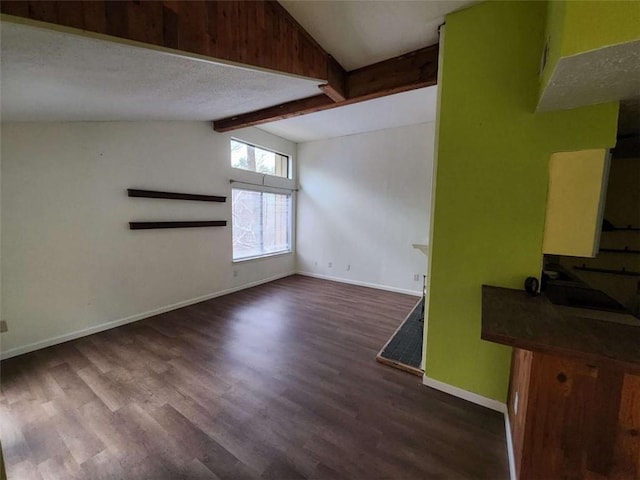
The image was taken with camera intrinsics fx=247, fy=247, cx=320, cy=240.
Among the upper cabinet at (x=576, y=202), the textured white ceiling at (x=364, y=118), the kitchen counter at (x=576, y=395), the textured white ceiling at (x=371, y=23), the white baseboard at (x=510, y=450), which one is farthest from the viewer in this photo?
the textured white ceiling at (x=364, y=118)

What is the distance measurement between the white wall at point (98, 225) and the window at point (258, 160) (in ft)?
0.94

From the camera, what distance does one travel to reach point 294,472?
131 cm

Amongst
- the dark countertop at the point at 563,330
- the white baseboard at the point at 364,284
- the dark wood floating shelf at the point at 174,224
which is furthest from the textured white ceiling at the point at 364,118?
the white baseboard at the point at 364,284

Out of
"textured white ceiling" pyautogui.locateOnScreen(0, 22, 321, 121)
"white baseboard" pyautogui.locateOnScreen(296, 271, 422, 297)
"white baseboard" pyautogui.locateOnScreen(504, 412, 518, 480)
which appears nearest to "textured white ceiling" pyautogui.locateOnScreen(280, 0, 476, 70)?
"textured white ceiling" pyautogui.locateOnScreen(0, 22, 321, 121)

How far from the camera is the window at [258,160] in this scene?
4.25 metres

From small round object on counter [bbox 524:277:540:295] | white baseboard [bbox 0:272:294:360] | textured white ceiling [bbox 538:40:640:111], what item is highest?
textured white ceiling [bbox 538:40:640:111]

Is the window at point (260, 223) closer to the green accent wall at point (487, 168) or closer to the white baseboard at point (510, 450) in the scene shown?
the green accent wall at point (487, 168)

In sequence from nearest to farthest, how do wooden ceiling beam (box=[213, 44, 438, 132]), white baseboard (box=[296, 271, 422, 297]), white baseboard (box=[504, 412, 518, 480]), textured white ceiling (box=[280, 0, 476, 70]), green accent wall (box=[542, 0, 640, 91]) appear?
green accent wall (box=[542, 0, 640, 91])
white baseboard (box=[504, 412, 518, 480])
textured white ceiling (box=[280, 0, 476, 70])
wooden ceiling beam (box=[213, 44, 438, 132])
white baseboard (box=[296, 271, 422, 297])

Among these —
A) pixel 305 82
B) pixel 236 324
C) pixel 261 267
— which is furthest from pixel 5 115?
pixel 261 267

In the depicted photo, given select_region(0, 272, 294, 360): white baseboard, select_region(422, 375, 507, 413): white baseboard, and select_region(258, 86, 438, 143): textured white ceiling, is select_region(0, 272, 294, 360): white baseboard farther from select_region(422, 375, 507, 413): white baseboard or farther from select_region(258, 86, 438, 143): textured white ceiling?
select_region(422, 375, 507, 413): white baseboard

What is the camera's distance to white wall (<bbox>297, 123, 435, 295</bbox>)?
4.19m

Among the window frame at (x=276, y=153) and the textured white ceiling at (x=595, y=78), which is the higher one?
the window frame at (x=276, y=153)

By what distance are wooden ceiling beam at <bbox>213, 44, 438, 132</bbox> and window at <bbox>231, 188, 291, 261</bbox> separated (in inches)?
70.3

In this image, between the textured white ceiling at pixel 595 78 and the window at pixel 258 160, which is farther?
the window at pixel 258 160
